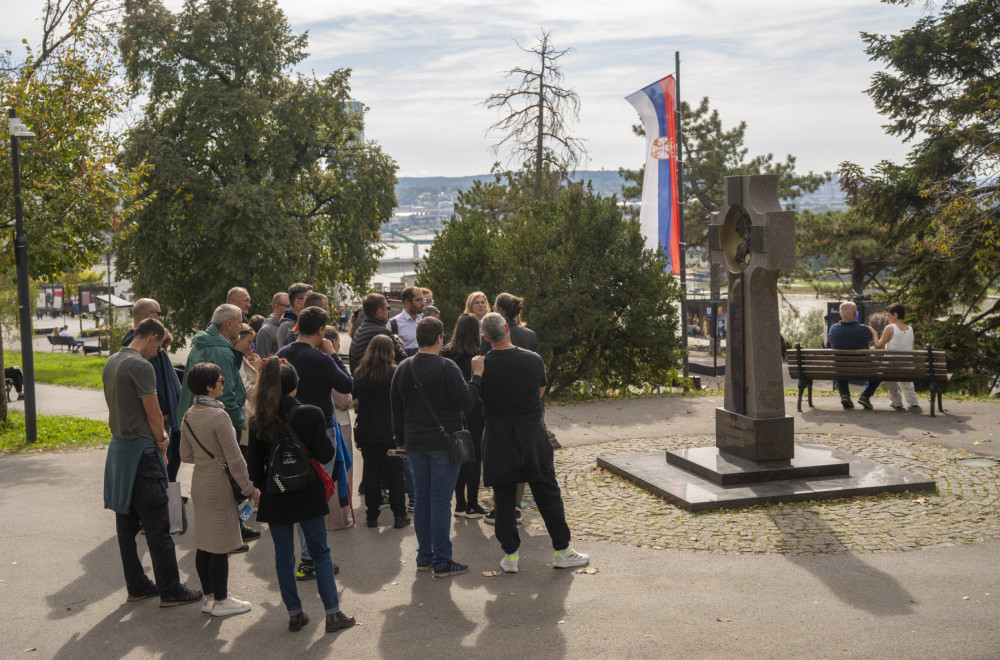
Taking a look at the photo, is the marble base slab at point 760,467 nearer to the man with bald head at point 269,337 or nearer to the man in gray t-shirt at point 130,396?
the man with bald head at point 269,337

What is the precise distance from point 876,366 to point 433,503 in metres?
8.01

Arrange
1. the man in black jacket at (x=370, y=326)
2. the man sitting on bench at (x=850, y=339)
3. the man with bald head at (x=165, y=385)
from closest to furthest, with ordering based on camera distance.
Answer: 1. the man with bald head at (x=165, y=385)
2. the man in black jacket at (x=370, y=326)
3. the man sitting on bench at (x=850, y=339)

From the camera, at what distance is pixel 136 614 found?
582 cm

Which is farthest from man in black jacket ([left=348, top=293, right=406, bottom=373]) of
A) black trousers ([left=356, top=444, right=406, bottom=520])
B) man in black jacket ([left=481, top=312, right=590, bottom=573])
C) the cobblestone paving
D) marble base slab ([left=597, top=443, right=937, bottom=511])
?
marble base slab ([left=597, top=443, right=937, bottom=511])

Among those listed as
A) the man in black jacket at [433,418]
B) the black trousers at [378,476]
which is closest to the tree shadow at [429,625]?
the man in black jacket at [433,418]

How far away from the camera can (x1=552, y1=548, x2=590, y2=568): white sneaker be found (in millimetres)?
6434

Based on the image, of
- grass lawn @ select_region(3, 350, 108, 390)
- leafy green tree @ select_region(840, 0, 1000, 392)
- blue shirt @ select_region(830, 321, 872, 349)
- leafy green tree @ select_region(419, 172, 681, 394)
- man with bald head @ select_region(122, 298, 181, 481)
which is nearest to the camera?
man with bald head @ select_region(122, 298, 181, 481)

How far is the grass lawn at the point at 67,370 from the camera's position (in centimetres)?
2451

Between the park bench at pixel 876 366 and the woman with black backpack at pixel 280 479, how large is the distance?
29.1ft

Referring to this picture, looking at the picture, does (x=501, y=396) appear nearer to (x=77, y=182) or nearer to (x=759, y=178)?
(x=759, y=178)

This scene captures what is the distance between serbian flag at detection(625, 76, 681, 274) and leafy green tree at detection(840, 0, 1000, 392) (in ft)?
15.8

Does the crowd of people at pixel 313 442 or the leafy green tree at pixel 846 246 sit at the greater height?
Answer: the leafy green tree at pixel 846 246

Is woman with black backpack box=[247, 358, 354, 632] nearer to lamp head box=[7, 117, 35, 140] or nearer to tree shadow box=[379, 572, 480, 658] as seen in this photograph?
tree shadow box=[379, 572, 480, 658]

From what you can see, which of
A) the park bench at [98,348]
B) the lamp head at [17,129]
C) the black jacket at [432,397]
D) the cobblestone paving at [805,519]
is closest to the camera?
the black jacket at [432,397]
